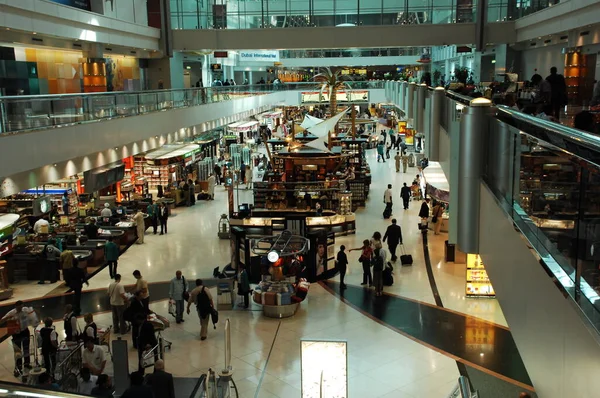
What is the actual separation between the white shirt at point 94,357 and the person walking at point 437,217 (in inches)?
537

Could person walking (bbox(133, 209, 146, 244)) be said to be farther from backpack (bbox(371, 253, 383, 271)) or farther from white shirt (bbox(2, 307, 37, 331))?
white shirt (bbox(2, 307, 37, 331))

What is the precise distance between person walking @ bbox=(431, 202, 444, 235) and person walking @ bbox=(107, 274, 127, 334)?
38.6 ft

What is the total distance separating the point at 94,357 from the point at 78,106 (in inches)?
264

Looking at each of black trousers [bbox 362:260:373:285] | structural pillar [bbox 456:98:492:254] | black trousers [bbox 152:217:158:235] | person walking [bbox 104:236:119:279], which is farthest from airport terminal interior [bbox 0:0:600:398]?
person walking [bbox 104:236:119:279]

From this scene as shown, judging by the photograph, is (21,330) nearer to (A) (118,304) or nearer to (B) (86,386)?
(A) (118,304)

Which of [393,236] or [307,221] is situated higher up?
[393,236]

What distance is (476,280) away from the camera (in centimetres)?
1440

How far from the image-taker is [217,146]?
Result: 137 feet

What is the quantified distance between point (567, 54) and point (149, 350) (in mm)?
14780

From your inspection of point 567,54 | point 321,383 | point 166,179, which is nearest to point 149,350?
point 321,383

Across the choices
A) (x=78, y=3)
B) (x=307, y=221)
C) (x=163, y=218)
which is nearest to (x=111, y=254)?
(x=163, y=218)

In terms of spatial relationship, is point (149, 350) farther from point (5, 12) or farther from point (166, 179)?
point (166, 179)

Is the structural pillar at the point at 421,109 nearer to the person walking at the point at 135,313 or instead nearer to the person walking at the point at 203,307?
the person walking at the point at 203,307

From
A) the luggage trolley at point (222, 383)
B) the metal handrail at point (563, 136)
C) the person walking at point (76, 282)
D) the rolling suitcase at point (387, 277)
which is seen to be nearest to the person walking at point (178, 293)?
the person walking at point (76, 282)
